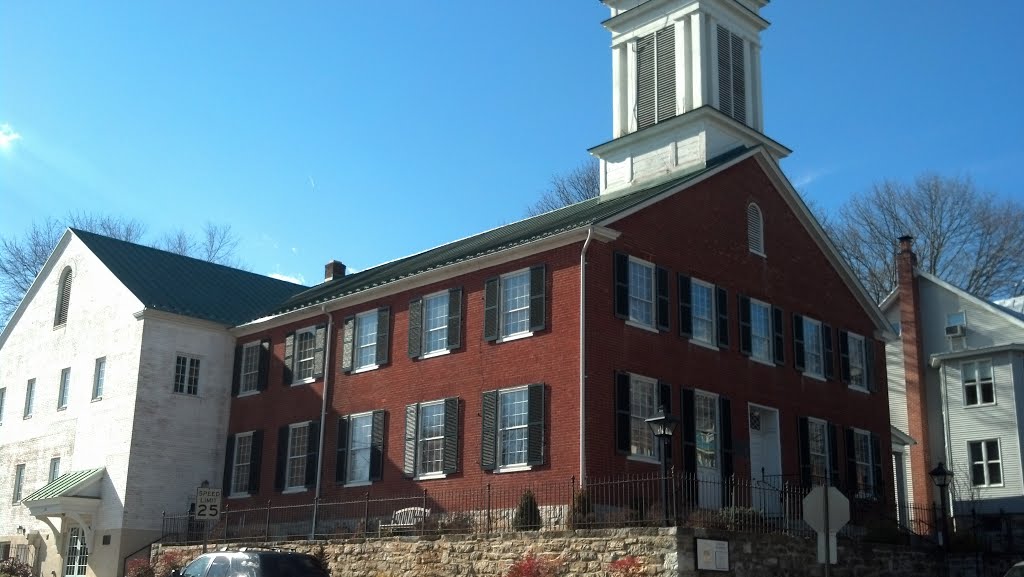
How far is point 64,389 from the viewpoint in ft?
121

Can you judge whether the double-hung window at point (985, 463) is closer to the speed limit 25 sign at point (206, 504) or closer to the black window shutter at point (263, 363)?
the black window shutter at point (263, 363)

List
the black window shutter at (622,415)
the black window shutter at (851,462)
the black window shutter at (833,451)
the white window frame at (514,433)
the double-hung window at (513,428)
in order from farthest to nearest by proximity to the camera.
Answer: the black window shutter at (851,462), the black window shutter at (833,451), the white window frame at (514,433), the double-hung window at (513,428), the black window shutter at (622,415)

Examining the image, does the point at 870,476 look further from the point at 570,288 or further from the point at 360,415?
the point at 360,415

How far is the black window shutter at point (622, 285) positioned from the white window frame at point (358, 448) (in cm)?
791

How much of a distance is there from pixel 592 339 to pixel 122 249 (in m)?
20.7

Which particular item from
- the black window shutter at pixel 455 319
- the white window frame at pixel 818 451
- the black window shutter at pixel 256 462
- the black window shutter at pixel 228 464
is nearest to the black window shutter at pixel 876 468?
the white window frame at pixel 818 451

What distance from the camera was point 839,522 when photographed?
1706 centimetres

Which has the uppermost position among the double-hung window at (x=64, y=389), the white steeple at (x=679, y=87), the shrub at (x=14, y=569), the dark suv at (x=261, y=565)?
the white steeple at (x=679, y=87)

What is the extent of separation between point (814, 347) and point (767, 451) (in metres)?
3.97

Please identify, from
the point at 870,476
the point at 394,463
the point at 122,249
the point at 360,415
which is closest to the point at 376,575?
the point at 394,463

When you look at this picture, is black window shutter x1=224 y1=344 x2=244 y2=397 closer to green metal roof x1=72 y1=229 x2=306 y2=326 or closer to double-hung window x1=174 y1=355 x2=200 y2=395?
green metal roof x1=72 y1=229 x2=306 y2=326

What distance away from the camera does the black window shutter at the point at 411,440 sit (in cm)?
2745

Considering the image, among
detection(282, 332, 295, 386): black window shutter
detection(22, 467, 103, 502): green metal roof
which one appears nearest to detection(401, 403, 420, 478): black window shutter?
detection(282, 332, 295, 386): black window shutter

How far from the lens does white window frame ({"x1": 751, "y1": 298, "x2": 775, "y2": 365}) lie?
28641mm
